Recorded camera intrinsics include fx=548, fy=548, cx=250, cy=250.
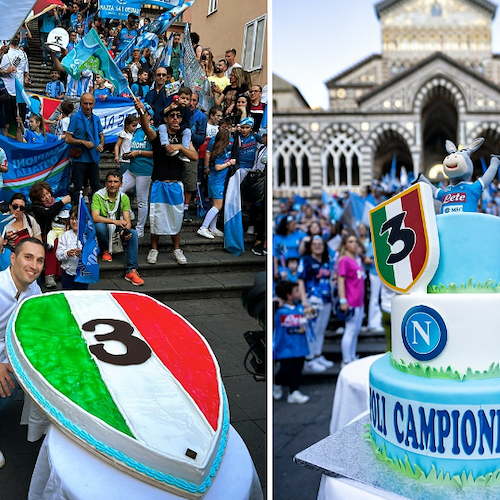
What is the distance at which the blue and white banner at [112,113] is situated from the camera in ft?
8.26

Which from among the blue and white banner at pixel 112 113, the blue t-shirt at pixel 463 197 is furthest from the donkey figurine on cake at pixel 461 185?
the blue and white banner at pixel 112 113

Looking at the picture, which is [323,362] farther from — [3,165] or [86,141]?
[3,165]

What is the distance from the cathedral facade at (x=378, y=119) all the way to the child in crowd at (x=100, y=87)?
16.5 m

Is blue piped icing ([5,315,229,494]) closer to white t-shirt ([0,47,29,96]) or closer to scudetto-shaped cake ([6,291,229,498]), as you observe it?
scudetto-shaped cake ([6,291,229,498])

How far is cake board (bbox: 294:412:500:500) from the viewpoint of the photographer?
1.80 meters

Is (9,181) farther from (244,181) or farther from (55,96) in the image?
(244,181)

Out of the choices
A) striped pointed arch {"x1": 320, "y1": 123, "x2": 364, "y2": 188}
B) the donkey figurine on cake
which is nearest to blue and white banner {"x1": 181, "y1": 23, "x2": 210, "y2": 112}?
the donkey figurine on cake

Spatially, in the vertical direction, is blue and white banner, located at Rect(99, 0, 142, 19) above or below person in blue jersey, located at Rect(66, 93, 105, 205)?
above

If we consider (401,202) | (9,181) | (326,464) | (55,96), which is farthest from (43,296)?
(401,202)

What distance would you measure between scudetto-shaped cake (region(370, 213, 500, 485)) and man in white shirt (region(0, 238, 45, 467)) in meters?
1.43

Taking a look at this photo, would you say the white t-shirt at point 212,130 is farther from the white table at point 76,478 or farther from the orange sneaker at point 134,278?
the white table at point 76,478

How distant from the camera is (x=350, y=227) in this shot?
310 inches

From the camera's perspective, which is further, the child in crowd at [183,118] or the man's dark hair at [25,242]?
the child in crowd at [183,118]

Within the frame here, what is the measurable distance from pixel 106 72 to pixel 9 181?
0.68 meters
